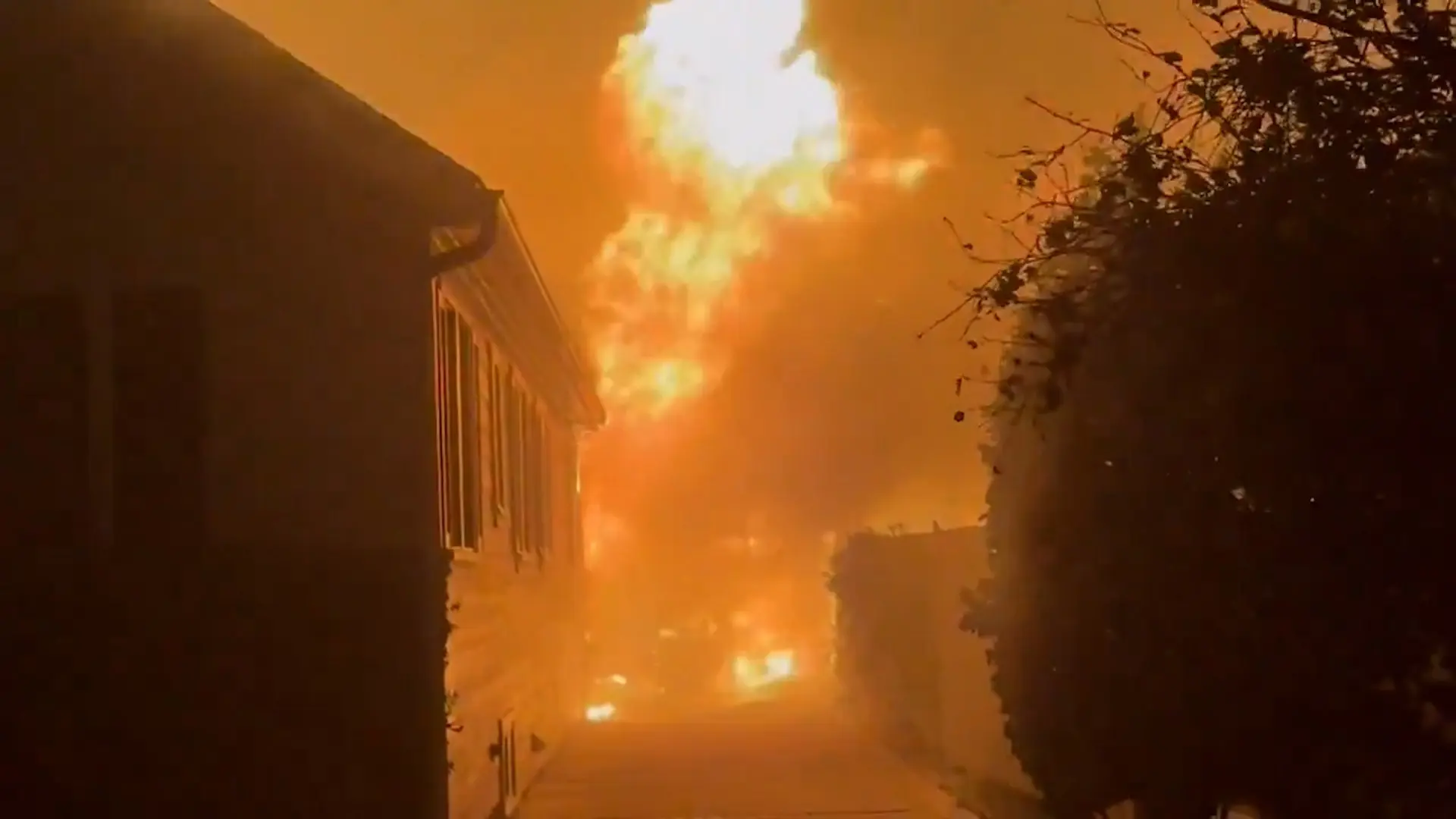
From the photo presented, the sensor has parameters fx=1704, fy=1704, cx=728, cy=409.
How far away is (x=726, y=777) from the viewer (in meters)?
15.3

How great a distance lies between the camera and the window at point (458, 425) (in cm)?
1006

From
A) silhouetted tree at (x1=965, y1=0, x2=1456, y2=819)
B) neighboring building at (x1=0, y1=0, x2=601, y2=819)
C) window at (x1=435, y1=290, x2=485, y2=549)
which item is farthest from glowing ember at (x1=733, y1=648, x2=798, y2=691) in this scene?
silhouetted tree at (x1=965, y1=0, x2=1456, y2=819)

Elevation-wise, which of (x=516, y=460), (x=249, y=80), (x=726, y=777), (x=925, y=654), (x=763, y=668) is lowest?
(x=763, y=668)

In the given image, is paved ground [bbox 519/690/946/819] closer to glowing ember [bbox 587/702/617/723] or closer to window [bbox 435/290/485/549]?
window [bbox 435/290/485/549]

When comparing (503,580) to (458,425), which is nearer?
(458,425)

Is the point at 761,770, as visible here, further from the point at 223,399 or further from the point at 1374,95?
the point at 1374,95

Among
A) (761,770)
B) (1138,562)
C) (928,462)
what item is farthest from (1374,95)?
(928,462)

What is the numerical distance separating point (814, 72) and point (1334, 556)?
2624 centimetres

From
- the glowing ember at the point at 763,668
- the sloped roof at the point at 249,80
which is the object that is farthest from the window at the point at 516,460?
the glowing ember at the point at 763,668

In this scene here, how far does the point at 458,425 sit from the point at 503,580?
2509 millimetres

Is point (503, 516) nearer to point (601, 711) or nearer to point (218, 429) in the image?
point (218, 429)

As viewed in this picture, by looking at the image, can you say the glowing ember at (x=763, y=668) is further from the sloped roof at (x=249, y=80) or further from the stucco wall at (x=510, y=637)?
the sloped roof at (x=249, y=80)

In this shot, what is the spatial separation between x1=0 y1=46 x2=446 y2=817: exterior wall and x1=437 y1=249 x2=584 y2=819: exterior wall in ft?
1.54

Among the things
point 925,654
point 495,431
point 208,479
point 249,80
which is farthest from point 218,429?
point 925,654
